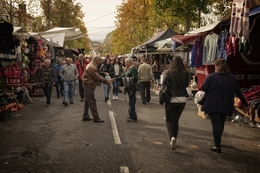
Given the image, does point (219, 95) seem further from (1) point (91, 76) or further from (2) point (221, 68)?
(1) point (91, 76)

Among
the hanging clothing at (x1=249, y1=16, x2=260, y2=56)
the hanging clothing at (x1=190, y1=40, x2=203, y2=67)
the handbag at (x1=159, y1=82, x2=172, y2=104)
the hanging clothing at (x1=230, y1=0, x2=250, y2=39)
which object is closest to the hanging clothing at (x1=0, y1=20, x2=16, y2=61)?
the handbag at (x1=159, y1=82, x2=172, y2=104)

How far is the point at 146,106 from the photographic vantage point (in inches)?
464

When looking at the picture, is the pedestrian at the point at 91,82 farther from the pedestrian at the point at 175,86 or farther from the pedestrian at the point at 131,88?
the pedestrian at the point at 175,86

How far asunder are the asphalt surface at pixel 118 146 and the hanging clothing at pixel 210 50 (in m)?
1.91

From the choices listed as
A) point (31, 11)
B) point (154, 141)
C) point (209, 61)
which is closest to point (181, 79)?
point (154, 141)

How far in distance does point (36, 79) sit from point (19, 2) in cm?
743

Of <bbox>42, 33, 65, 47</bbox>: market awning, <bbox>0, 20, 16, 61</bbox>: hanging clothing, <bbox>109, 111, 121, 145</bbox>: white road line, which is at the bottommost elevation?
<bbox>109, 111, 121, 145</bbox>: white road line

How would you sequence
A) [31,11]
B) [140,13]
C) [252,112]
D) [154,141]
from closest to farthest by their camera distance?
[154,141] → [252,112] → [31,11] → [140,13]

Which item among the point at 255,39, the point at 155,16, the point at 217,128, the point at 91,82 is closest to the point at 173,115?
the point at 217,128

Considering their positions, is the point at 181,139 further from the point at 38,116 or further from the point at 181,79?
the point at 38,116

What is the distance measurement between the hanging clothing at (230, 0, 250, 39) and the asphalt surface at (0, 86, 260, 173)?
2389 mm

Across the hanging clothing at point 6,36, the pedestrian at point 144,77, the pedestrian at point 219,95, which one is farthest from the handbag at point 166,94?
the pedestrian at point 144,77

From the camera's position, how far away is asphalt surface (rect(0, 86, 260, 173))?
4.82 m

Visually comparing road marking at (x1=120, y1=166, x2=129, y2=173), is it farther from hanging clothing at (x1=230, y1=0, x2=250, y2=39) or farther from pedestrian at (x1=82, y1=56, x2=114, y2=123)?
pedestrian at (x1=82, y1=56, x2=114, y2=123)
